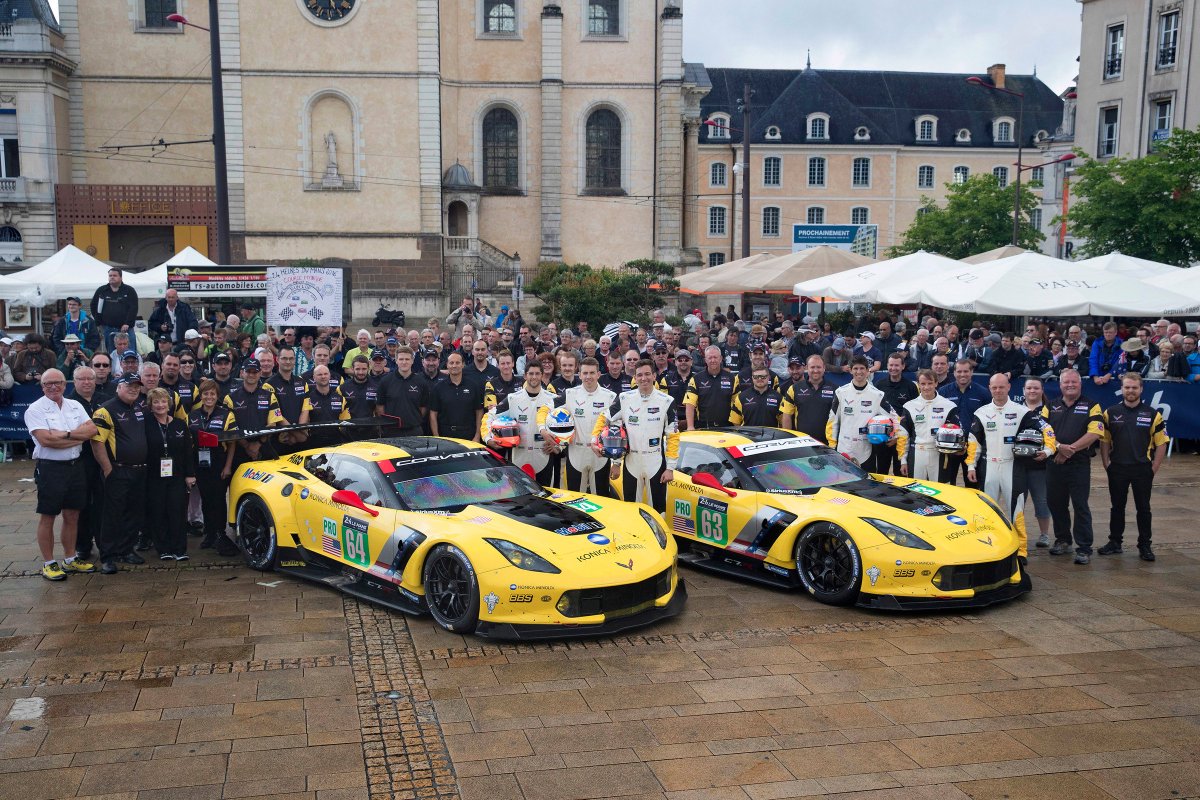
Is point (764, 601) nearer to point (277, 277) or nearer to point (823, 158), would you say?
point (277, 277)

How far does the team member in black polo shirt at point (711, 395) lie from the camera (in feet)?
40.4

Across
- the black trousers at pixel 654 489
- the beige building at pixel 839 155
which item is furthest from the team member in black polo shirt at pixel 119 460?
the beige building at pixel 839 155

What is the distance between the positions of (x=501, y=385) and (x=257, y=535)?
342 cm

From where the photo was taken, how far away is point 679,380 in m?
13.1

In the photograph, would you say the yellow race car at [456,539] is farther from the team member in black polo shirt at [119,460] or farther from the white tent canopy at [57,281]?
the white tent canopy at [57,281]

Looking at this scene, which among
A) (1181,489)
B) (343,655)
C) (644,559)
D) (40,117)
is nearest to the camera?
(343,655)

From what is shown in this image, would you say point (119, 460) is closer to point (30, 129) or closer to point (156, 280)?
point (156, 280)

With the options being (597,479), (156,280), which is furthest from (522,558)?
(156,280)

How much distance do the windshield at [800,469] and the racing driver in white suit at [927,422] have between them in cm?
134

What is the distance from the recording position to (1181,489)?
46.5 ft

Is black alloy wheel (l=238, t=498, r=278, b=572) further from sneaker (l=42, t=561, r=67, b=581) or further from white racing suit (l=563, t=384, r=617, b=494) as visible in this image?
white racing suit (l=563, t=384, r=617, b=494)

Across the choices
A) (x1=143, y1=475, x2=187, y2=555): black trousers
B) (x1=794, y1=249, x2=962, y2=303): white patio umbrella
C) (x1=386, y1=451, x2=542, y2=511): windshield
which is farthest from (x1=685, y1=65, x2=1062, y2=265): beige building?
(x1=386, y1=451, x2=542, y2=511): windshield

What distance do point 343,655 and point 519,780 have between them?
7.98 feet

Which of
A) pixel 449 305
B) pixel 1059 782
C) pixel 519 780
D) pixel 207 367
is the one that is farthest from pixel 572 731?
pixel 449 305
